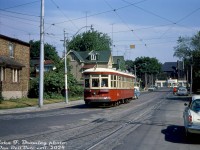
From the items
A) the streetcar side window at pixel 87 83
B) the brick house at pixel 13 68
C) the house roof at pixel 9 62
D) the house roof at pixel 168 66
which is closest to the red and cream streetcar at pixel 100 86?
the streetcar side window at pixel 87 83

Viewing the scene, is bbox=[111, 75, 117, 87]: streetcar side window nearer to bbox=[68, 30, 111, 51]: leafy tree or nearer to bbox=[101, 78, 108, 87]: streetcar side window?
bbox=[101, 78, 108, 87]: streetcar side window

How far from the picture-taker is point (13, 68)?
37875 mm

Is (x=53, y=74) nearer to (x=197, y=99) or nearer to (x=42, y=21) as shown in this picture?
(x=42, y=21)

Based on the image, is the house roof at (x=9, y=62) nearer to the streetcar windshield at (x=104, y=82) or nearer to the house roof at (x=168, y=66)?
the streetcar windshield at (x=104, y=82)

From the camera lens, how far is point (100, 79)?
28344 millimetres

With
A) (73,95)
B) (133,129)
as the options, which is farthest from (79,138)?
(73,95)

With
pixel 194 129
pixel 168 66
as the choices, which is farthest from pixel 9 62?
pixel 168 66

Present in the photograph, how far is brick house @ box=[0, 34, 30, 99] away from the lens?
35750 mm

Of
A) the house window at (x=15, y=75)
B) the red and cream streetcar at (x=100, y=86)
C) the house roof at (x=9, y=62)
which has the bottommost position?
the red and cream streetcar at (x=100, y=86)

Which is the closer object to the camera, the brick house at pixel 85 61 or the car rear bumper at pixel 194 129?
the car rear bumper at pixel 194 129

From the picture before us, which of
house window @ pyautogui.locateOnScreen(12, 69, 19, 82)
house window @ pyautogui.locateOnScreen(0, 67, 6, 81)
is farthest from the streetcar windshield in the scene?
house window @ pyautogui.locateOnScreen(12, 69, 19, 82)

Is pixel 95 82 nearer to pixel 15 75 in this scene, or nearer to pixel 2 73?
pixel 2 73

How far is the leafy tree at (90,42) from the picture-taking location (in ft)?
362

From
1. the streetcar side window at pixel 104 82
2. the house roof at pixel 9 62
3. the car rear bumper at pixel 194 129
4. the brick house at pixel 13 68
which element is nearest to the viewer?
the car rear bumper at pixel 194 129
